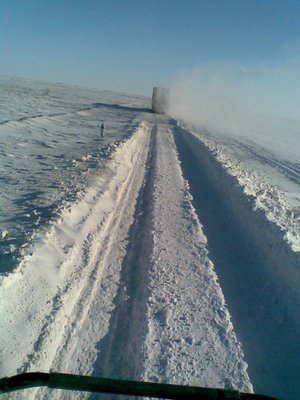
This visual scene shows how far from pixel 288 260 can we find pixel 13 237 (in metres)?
5.46

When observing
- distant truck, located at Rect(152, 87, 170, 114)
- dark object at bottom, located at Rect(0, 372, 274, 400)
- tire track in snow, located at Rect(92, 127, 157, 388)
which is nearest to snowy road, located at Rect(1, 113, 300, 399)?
tire track in snow, located at Rect(92, 127, 157, 388)

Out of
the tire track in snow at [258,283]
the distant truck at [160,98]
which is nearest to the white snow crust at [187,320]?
the tire track in snow at [258,283]

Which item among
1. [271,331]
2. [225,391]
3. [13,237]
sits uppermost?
[225,391]

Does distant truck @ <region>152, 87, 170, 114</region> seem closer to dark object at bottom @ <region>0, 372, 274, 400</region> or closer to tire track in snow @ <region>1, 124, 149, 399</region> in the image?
tire track in snow @ <region>1, 124, 149, 399</region>

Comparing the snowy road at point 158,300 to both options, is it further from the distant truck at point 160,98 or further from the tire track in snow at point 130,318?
the distant truck at point 160,98

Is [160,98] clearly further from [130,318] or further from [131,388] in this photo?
[131,388]

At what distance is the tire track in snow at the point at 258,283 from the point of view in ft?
13.0

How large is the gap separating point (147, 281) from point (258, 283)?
2.26 meters

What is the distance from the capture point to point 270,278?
5855 millimetres

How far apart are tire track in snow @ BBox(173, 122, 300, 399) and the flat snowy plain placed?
0.02m

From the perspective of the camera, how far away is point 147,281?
5.13 meters

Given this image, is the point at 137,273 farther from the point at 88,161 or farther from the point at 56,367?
the point at 88,161

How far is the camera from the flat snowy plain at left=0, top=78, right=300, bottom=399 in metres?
3.67

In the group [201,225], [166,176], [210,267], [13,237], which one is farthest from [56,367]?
[166,176]
